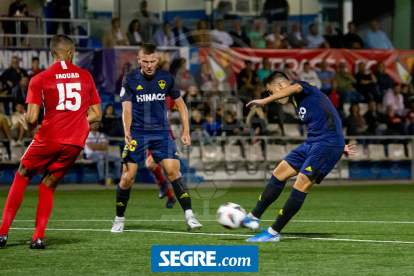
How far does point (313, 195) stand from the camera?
42.2ft

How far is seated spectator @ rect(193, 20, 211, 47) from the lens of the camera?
55.6 ft

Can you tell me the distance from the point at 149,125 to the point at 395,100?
12123mm

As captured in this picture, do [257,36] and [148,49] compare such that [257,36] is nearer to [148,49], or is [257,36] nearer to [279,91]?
[148,49]

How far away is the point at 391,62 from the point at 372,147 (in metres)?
3.09

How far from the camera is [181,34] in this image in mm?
17094

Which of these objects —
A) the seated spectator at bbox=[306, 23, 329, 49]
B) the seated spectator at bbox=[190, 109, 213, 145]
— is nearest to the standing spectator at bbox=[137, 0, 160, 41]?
the seated spectator at bbox=[190, 109, 213, 145]

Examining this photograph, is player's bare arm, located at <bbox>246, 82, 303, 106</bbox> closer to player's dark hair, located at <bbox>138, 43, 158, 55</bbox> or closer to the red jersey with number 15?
player's dark hair, located at <bbox>138, 43, 158, 55</bbox>

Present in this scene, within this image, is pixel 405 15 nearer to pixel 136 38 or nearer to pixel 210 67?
pixel 210 67

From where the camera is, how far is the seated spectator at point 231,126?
49.4 ft

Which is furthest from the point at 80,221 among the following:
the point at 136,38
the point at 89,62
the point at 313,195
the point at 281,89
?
the point at 136,38

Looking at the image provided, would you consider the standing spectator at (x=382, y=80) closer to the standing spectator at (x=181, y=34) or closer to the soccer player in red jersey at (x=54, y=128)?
the standing spectator at (x=181, y=34)

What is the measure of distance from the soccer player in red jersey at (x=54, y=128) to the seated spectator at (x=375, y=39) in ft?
47.4

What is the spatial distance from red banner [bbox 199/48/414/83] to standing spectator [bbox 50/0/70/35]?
146 inches

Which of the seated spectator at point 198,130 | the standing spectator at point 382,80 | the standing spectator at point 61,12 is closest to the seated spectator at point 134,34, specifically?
the standing spectator at point 61,12
